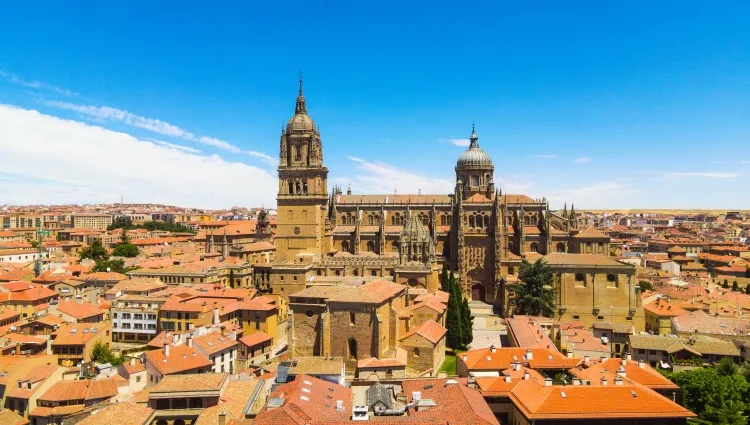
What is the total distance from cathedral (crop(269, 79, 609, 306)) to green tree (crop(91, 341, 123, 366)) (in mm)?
17798

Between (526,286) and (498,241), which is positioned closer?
(526,286)

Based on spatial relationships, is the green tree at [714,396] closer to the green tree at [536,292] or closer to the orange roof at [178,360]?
the green tree at [536,292]

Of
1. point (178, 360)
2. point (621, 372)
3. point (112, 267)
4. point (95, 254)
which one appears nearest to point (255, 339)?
point (178, 360)

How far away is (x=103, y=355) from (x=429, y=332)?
89.6 feet

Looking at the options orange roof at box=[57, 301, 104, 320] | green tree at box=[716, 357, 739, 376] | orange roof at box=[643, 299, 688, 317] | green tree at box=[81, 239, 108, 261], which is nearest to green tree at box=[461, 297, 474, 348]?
green tree at box=[716, 357, 739, 376]

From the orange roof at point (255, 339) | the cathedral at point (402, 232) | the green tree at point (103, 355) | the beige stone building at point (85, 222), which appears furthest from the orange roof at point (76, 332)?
the beige stone building at point (85, 222)

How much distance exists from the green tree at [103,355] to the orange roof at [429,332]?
2393 cm

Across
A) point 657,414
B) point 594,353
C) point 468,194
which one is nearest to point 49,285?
point 468,194

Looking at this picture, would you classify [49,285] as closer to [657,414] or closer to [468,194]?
[468,194]

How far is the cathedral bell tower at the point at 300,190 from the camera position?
6625 centimetres

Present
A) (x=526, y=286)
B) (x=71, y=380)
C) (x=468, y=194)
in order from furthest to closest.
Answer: (x=468, y=194)
(x=526, y=286)
(x=71, y=380)

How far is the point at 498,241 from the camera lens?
221ft

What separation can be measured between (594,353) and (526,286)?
1432cm

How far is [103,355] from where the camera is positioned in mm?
46406
